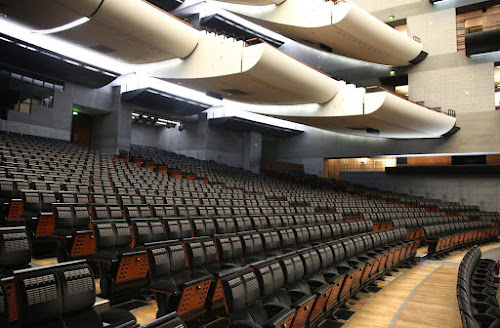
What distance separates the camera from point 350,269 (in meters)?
3.51

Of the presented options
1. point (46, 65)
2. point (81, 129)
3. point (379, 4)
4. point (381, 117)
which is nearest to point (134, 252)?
point (46, 65)

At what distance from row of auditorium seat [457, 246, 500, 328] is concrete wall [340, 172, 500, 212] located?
9.49 metres

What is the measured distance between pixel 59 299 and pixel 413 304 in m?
3.21

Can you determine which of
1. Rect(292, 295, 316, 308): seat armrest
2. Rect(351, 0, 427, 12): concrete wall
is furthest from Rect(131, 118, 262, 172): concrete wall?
Rect(292, 295, 316, 308): seat armrest

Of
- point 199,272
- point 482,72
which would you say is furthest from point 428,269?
point 482,72

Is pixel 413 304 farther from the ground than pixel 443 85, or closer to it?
closer to it

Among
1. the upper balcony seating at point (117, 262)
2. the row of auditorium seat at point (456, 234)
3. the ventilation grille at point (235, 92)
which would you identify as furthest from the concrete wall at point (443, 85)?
the upper balcony seating at point (117, 262)

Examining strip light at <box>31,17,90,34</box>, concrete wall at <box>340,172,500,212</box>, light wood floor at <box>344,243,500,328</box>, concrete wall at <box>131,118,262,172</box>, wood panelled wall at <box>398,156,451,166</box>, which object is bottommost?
light wood floor at <box>344,243,500,328</box>

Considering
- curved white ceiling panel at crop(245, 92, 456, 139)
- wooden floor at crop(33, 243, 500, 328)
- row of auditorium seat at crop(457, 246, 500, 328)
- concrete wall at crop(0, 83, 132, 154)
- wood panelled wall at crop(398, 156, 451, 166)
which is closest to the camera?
row of auditorium seat at crop(457, 246, 500, 328)

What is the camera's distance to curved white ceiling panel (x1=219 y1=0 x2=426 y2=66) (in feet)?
36.7

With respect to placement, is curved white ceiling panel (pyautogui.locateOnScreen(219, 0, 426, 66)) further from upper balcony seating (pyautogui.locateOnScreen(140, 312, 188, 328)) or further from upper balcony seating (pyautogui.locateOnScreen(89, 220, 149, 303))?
upper balcony seating (pyautogui.locateOnScreen(140, 312, 188, 328))

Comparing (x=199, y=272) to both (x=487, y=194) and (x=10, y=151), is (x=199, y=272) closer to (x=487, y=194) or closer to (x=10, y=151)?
(x=10, y=151)

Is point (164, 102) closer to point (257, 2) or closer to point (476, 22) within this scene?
point (257, 2)

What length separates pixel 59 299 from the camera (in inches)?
64.5
